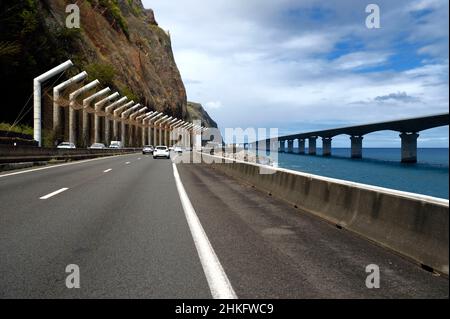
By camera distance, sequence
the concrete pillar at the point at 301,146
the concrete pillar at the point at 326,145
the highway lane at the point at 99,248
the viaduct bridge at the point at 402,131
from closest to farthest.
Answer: the highway lane at the point at 99,248 → the viaduct bridge at the point at 402,131 → the concrete pillar at the point at 326,145 → the concrete pillar at the point at 301,146

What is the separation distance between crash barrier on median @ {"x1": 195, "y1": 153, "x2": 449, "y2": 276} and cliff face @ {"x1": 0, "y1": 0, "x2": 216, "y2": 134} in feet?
146

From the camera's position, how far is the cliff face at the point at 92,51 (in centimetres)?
5131

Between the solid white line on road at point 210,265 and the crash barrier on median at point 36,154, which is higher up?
the crash barrier on median at point 36,154

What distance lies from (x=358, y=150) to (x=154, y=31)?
3206 inches

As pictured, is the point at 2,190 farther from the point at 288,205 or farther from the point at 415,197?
the point at 415,197

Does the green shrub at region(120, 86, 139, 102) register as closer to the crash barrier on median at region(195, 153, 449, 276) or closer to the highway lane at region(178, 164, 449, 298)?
the crash barrier on median at region(195, 153, 449, 276)

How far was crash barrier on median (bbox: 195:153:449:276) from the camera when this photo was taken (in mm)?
4926

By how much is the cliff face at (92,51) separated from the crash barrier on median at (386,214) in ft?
146

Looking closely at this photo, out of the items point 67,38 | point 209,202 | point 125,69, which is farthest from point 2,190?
point 125,69

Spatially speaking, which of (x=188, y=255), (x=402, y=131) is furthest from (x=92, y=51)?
(x=188, y=255)

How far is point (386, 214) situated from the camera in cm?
609

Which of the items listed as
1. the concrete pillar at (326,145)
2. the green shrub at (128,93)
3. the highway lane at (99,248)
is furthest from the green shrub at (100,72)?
the highway lane at (99,248)

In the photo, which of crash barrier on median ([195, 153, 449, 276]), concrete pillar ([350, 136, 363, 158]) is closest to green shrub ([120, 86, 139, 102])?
concrete pillar ([350, 136, 363, 158])

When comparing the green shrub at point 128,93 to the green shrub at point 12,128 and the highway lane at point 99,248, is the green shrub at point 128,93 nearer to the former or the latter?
the green shrub at point 12,128
